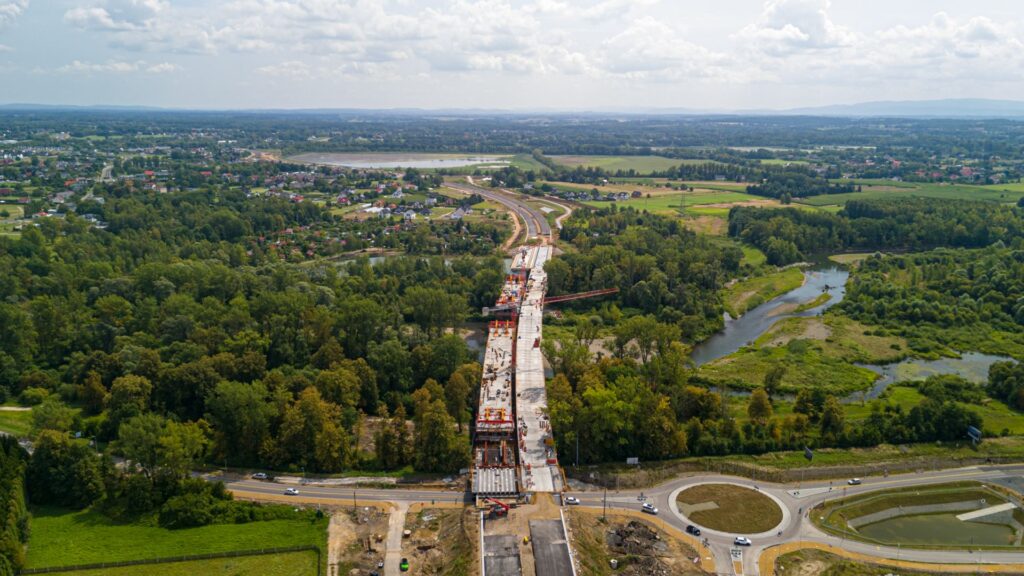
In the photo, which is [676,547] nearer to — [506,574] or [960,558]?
[506,574]

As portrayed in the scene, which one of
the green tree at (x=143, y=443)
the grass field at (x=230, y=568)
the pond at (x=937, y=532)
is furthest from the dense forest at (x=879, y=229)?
the green tree at (x=143, y=443)

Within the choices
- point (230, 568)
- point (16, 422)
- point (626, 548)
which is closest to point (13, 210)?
point (16, 422)

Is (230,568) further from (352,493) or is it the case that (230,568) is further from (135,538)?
(352,493)

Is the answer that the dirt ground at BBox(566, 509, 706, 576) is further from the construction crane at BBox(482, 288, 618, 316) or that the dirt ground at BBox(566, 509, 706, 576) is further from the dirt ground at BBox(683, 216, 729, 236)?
the dirt ground at BBox(683, 216, 729, 236)

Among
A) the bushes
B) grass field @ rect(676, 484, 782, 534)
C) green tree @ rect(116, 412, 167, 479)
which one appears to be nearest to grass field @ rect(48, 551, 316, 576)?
the bushes

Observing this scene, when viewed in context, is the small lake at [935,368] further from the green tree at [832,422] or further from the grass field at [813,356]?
the green tree at [832,422]
